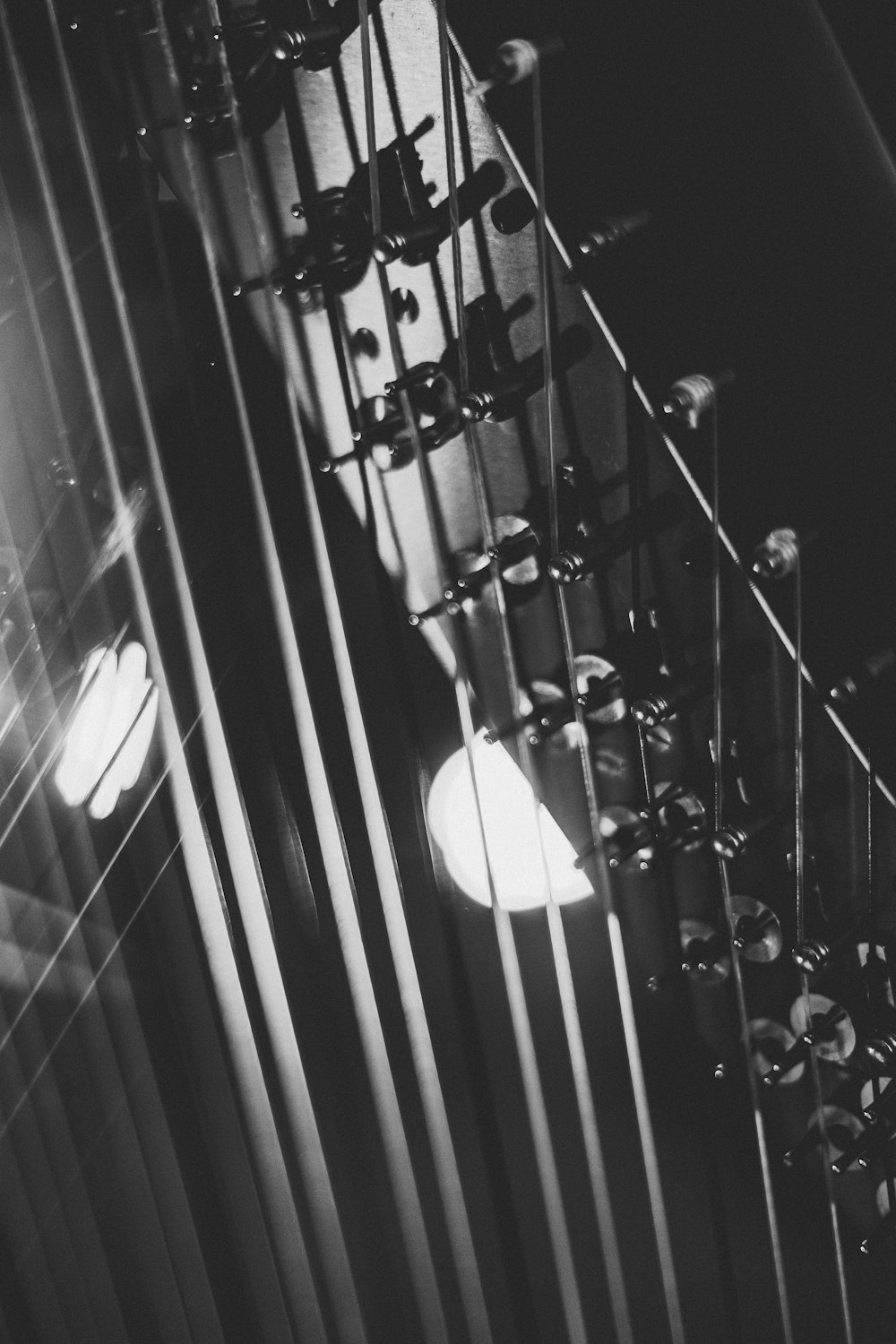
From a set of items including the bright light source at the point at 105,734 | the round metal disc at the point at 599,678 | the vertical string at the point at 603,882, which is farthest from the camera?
the bright light source at the point at 105,734

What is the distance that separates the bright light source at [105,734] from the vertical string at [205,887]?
1.1 inches

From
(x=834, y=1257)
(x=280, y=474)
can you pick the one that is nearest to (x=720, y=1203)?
(x=834, y=1257)

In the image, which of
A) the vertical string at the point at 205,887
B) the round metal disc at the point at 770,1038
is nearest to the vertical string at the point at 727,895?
the round metal disc at the point at 770,1038

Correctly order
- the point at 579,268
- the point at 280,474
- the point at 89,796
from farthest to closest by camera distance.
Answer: the point at 89,796 → the point at 280,474 → the point at 579,268

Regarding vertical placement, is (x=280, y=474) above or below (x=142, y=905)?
Answer: above

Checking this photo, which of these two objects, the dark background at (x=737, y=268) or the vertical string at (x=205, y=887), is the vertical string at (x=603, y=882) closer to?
the dark background at (x=737, y=268)

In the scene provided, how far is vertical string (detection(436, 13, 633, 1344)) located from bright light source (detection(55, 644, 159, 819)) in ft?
1.02

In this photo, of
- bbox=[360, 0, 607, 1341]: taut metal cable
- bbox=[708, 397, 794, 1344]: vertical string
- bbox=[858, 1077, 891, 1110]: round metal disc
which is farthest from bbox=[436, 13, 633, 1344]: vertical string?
bbox=[858, 1077, 891, 1110]: round metal disc

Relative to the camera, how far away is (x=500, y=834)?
1.03m

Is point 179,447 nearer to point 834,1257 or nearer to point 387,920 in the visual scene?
point 387,920

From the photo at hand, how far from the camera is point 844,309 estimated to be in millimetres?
766

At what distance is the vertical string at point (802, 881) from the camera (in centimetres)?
72

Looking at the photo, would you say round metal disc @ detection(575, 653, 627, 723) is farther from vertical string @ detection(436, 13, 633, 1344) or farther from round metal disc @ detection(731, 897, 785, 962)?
round metal disc @ detection(731, 897, 785, 962)

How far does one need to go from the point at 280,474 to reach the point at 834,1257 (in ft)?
2.47
